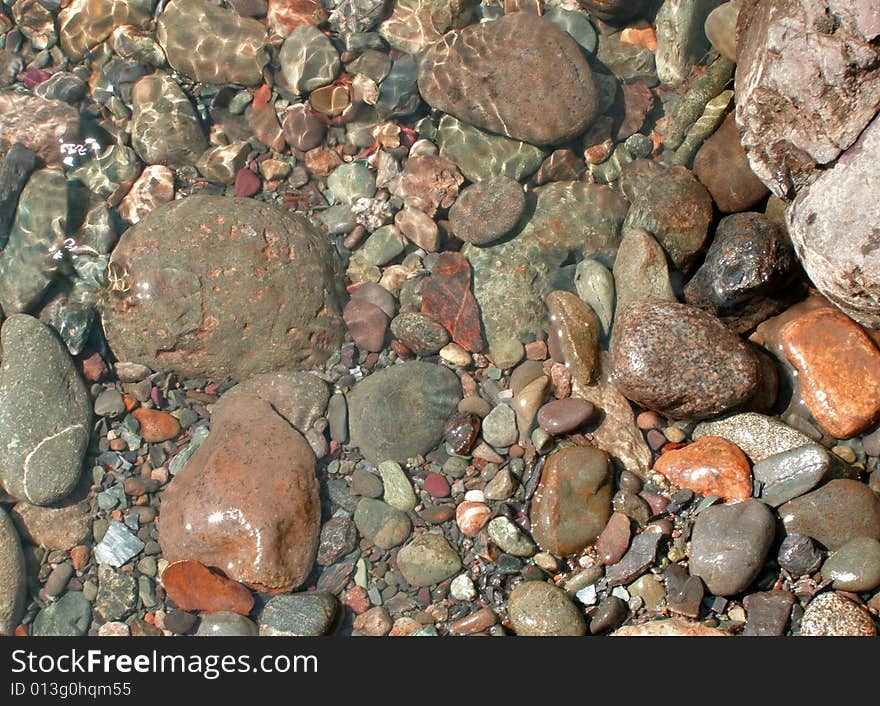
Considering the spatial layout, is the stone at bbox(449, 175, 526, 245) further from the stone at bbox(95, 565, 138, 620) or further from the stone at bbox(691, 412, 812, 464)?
the stone at bbox(95, 565, 138, 620)

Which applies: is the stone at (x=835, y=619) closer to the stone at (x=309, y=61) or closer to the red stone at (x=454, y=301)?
the red stone at (x=454, y=301)

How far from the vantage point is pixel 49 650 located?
4.25 metres

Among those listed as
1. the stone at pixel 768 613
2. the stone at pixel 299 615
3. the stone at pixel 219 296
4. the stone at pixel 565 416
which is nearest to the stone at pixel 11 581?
the stone at pixel 219 296

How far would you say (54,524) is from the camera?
16.2ft

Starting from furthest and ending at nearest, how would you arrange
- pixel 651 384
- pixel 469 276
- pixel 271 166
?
1. pixel 271 166
2. pixel 469 276
3. pixel 651 384

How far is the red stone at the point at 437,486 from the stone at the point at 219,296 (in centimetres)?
131

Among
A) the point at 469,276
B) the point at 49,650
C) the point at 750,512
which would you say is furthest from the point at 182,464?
the point at 750,512

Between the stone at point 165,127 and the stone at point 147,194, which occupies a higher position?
the stone at point 165,127

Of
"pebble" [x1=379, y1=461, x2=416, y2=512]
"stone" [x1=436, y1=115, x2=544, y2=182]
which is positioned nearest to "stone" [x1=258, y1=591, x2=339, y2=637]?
"pebble" [x1=379, y1=461, x2=416, y2=512]

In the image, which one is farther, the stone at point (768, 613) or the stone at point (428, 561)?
the stone at point (428, 561)

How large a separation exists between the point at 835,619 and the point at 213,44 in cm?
648

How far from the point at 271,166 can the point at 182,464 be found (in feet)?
8.65

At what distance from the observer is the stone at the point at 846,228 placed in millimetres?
4023

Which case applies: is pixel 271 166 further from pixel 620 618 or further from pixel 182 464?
pixel 620 618
